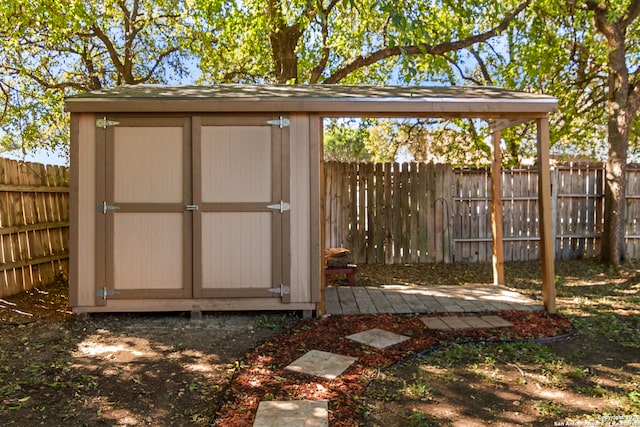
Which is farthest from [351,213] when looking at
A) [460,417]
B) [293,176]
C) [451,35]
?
[460,417]

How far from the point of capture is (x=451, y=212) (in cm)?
807

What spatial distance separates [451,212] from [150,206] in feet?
17.7

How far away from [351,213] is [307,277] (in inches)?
135

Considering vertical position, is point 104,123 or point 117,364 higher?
point 104,123

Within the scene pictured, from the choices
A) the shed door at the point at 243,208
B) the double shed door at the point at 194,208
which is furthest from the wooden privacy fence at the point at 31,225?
the shed door at the point at 243,208

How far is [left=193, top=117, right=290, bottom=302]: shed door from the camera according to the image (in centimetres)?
461

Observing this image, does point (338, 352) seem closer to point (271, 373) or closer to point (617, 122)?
point (271, 373)

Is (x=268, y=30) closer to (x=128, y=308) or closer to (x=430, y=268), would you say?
(x=430, y=268)

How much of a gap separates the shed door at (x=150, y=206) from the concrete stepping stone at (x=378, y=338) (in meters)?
1.81

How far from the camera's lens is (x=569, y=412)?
2.65 meters

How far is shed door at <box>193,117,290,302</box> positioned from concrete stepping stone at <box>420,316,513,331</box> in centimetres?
149

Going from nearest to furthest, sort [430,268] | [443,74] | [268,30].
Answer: [430,268] → [268,30] → [443,74]

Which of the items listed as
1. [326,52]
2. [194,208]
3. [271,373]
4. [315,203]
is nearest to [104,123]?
[194,208]

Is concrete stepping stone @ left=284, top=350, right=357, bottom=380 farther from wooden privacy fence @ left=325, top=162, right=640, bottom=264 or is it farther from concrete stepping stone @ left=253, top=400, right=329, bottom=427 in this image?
wooden privacy fence @ left=325, top=162, right=640, bottom=264
